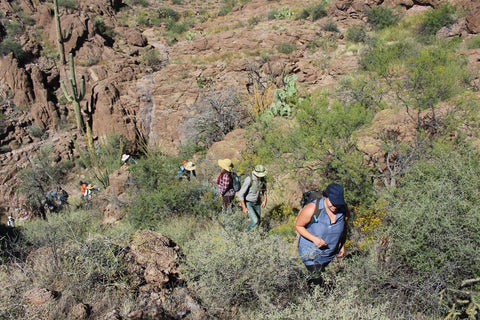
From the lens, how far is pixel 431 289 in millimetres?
2891

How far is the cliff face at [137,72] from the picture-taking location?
39.8ft

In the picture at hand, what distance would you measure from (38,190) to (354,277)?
11.4 meters

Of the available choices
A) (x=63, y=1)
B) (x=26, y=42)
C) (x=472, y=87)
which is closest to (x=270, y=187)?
(x=472, y=87)

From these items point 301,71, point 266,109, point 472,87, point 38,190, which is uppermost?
point 472,87

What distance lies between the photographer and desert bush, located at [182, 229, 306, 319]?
3154 mm

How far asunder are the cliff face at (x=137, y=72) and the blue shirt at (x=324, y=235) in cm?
835

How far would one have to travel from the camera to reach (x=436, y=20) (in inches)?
486

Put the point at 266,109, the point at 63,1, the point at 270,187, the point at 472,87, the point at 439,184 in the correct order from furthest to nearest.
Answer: the point at 63,1, the point at 266,109, the point at 472,87, the point at 270,187, the point at 439,184

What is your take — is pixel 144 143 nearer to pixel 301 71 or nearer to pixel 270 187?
pixel 301 71

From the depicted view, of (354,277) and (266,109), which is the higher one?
(354,277)

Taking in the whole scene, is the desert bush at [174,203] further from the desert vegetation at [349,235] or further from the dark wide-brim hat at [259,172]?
the dark wide-brim hat at [259,172]

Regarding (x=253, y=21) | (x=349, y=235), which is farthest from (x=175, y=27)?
(x=349, y=235)

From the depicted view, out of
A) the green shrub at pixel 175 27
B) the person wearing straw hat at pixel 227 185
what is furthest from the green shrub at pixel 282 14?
the person wearing straw hat at pixel 227 185

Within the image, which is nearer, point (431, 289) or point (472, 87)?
point (431, 289)
